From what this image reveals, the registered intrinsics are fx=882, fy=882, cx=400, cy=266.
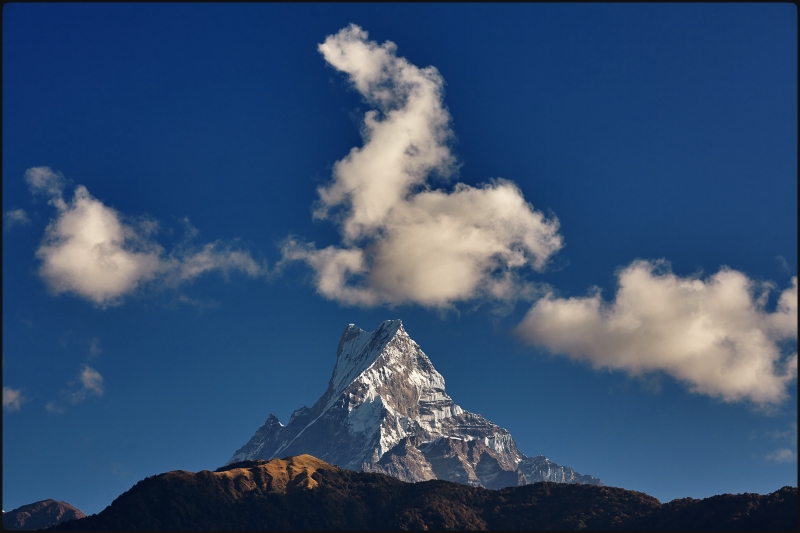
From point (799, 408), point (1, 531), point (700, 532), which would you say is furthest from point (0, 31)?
point (700, 532)

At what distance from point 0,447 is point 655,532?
145340mm

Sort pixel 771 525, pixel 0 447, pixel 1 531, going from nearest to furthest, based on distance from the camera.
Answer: pixel 1 531 → pixel 0 447 → pixel 771 525

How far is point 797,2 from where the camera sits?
103 m

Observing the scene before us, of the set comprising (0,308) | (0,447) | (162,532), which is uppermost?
(0,308)

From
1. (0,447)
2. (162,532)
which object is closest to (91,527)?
(162,532)

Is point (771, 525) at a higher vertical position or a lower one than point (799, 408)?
lower

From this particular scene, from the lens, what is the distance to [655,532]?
656 feet

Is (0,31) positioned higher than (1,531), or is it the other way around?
(0,31)

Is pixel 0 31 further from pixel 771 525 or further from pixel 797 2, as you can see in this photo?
pixel 771 525

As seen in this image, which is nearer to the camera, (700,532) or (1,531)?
(1,531)

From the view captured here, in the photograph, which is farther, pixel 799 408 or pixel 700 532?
pixel 700 532

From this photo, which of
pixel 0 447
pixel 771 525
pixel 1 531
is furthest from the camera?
pixel 771 525

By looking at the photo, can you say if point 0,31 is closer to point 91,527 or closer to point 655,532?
point 91,527

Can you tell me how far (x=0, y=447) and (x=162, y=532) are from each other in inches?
3747
